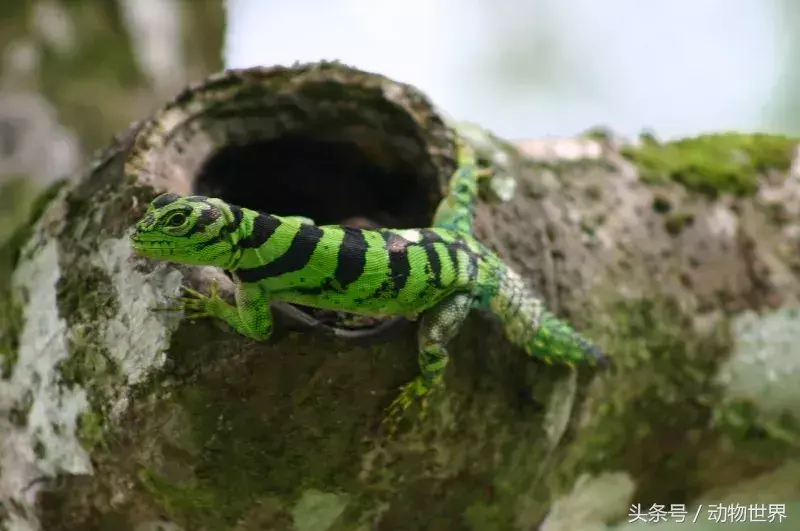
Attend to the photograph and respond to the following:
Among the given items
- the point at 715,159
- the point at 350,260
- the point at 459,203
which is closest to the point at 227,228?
the point at 350,260

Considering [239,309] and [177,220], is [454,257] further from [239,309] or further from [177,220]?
[177,220]

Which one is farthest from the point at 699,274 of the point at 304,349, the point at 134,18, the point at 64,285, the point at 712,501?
the point at 134,18

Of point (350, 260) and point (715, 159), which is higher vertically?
point (715, 159)

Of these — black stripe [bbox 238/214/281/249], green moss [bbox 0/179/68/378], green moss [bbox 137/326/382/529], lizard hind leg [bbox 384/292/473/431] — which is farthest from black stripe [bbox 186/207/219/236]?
green moss [bbox 0/179/68/378]

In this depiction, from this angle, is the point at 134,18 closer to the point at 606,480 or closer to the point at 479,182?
the point at 479,182

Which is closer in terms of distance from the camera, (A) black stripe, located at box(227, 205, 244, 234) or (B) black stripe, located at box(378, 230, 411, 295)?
(A) black stripe, located at box(227, 205, 244, 234)

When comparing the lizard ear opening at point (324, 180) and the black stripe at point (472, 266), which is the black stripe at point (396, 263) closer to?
the black stripe at point (472, 266)

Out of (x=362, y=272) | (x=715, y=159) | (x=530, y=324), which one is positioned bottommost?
(x=530, y=324)

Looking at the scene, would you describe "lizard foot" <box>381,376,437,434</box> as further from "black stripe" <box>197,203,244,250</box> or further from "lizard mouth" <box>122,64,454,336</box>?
"black stripe" <box>197,203,244,250</box>
